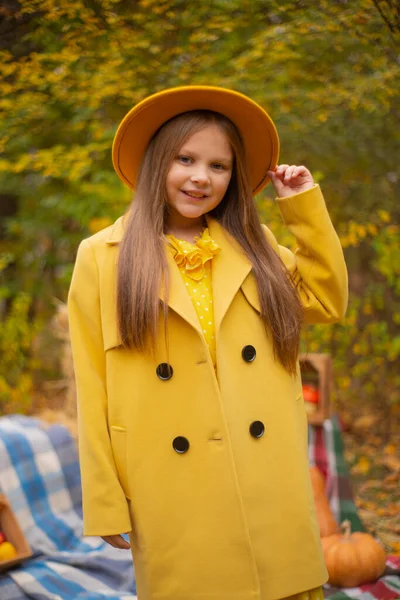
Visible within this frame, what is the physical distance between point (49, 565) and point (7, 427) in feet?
2.61

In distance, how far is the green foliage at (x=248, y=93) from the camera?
300 cm

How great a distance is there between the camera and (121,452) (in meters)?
2.03

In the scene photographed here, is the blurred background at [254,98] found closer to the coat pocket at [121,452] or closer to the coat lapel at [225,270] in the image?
the coat lapel at [225,270]

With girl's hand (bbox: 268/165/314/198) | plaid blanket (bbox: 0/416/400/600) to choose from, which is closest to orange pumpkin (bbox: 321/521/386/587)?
plaid blanket (bbox: 0/416/400/600)

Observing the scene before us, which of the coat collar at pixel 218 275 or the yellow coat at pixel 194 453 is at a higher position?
the coat collar at pixel 218 275

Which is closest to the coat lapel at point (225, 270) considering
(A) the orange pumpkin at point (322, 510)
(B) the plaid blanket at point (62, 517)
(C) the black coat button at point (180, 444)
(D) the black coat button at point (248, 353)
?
(D) the black coat button at point (248, 353)

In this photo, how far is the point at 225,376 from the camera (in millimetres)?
2008

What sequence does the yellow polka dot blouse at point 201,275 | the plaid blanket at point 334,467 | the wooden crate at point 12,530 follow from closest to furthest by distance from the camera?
the yellow polka dot blouse at point 201,275, the wooden crate at point 12,530, the plaid blanket at point 334,467

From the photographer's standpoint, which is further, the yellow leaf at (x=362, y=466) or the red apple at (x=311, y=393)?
the yellow leaf at (x=362, y=466)

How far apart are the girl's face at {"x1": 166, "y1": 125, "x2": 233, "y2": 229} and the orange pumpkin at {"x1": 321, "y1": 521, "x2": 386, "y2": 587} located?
2007 mm

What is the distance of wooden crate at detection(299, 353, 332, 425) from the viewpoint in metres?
4.11

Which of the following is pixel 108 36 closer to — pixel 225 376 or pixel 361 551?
pixel 225 376

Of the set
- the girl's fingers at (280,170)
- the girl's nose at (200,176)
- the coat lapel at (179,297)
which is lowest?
the coat lapel at (179,297)

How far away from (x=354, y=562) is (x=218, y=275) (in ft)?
6.21
